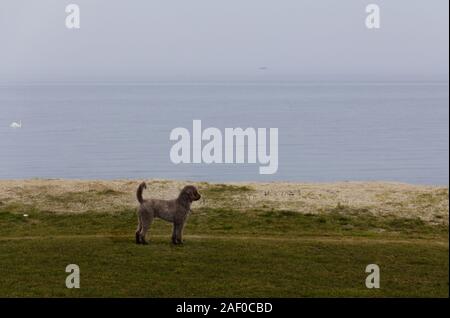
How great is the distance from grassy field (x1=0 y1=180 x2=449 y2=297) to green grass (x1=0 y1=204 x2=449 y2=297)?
0.10 feet

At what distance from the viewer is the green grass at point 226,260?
17625mm

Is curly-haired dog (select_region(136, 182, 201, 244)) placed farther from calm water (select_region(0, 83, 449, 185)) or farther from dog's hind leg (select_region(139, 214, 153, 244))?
calm water (select_region(0, 83, 449, 185))

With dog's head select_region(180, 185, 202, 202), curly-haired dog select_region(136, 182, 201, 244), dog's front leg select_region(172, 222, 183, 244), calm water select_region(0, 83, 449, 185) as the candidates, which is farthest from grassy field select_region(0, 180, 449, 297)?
calm water select_region(0, 83, 449, 185)

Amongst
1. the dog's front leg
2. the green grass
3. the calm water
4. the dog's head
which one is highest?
the calm water

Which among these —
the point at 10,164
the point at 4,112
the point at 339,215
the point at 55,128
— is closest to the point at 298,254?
the point at 339,215

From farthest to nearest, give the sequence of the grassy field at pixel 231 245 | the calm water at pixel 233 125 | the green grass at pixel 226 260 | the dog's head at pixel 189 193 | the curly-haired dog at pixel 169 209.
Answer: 1. the calm water at pixel 233 125
2. the dog's head at pixel 189 193
3. the curly-haired dog at pixel 169 209
4. the grassy field at pixel 231 245
5. the green grass at pixel 226 260

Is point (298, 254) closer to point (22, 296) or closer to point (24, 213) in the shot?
point (22, 296)

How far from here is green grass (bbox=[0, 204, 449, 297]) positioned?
17.6m

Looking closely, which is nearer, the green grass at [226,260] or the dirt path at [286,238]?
the green grass at [226,260]

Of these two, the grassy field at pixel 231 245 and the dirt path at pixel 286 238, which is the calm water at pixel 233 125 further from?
the dirt path at pixel 286 238

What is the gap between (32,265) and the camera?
19.5 m

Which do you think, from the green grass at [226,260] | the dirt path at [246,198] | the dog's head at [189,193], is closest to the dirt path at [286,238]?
the green grass at [226,260]

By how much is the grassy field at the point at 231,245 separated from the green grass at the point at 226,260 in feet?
0.10
